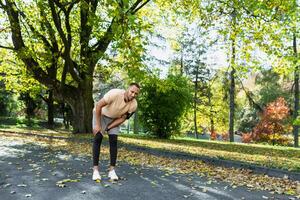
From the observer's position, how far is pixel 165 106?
2084cm

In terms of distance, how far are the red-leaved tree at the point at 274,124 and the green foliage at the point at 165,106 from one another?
14.8m

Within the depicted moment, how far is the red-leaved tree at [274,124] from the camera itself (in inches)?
1323

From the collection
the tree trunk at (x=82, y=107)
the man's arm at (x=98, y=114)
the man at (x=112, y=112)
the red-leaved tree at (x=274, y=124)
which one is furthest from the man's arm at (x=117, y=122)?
the red-leaved tree at (x=274, y=124)

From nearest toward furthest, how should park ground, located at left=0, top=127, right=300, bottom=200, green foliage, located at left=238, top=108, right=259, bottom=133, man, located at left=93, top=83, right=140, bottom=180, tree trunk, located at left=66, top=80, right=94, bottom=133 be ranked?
1. park ground, located at left=0, top=127, right=300, bottom=200
2. man, located at left=93, top=83, right=140, bottom=180
3. tree trunk, located at left=66, top=80, right=94, bottom=133
4. green foliage, located at left=238, top=108, right=259, bottom=133

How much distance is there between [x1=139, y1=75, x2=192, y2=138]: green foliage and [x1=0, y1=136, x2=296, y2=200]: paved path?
12350 millimetres

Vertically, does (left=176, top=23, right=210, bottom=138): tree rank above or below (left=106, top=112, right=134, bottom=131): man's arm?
above

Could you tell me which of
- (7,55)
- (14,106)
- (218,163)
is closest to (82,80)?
(7,55)

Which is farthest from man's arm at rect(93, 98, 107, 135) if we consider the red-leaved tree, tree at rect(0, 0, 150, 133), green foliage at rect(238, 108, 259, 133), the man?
green foliage at rect(238, 108, 259, 133)

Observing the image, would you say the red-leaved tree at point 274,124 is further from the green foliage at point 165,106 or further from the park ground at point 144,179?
the park ground at point 144,179

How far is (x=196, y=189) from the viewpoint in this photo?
6066 mm

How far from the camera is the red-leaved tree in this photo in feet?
110

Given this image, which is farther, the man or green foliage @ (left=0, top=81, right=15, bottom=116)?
green foliage @ (left=0, top=81, right=15, bottom=116)

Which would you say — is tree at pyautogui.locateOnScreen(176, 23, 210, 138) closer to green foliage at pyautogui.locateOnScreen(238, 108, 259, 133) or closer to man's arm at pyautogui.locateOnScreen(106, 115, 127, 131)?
green foliage at pyautogui.locateOnScreen(238, 108, 259, 133)

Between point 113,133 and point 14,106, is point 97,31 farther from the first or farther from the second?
point 14,106
